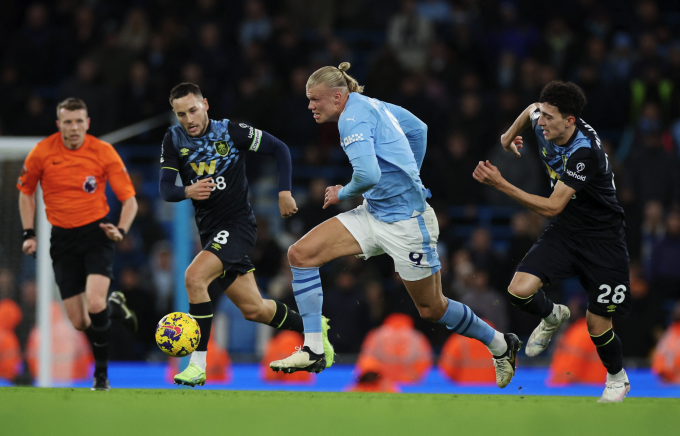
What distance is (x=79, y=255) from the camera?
673 centimetres

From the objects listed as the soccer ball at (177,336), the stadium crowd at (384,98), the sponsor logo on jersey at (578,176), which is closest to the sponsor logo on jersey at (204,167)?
the soccer ball at (177,336)

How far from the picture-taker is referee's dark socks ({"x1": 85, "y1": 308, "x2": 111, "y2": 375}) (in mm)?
6645

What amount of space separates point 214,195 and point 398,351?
4235 mm

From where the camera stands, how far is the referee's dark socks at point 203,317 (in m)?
6.07

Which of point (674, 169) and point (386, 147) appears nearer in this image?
point (386, 147)

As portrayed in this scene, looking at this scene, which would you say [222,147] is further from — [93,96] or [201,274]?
[93,96]

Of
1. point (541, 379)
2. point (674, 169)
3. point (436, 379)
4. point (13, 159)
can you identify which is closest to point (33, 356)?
point (13, 159)

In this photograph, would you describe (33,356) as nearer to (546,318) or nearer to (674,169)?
(546,318)

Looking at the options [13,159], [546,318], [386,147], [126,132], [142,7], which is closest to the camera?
[386,147]

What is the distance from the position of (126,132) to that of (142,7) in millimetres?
4966

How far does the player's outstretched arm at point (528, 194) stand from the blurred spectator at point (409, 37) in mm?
8658

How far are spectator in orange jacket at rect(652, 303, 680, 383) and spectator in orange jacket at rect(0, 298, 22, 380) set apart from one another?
7402 millimetres

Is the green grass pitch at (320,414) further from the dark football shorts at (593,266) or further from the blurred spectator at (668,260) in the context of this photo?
the blurred spectator at (668,260)

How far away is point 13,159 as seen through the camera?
361 inches
